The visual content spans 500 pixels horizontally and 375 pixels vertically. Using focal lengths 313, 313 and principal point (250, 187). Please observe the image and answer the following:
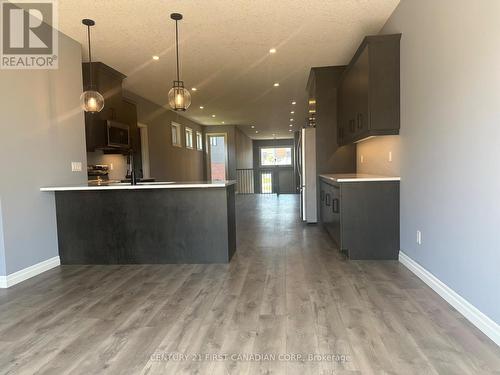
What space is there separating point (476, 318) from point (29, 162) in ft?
13.2

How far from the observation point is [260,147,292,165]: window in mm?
18594

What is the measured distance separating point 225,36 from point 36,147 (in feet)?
8.20

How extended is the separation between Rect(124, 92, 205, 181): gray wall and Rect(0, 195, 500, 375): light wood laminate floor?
14.4 ft

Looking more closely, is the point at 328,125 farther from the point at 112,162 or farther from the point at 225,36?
the point at 112,162

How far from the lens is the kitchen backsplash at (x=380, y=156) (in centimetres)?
348

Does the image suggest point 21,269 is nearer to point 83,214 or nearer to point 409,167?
point 83,214

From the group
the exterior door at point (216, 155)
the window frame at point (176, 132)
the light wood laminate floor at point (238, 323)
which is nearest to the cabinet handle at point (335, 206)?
the light wood laminate floor at point (238, 323)

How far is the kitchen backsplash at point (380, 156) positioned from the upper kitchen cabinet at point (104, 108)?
3926 mm

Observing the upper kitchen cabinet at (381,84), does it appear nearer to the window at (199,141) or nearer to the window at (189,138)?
the window at (189,138)

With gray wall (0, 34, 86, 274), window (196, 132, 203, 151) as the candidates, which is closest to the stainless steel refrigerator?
gray wall (0, 34, 86, 274)

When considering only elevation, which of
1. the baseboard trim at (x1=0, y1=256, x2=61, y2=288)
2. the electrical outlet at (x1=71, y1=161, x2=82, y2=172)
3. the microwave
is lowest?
the baseboard trim at (x1=0, y1=256, x2=61, y2=288)

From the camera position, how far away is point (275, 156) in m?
18.8

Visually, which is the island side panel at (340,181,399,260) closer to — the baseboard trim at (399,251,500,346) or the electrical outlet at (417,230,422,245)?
the baseboard trim at (399,251,500,346)

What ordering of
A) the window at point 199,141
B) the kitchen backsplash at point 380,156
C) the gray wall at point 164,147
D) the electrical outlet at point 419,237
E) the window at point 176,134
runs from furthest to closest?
the window at point 199,141 → the window at point 176,134 → the gray wall at point 164,147 → the kitchen backsplash at point 380,156 → the electrical outlet at point 419,237
